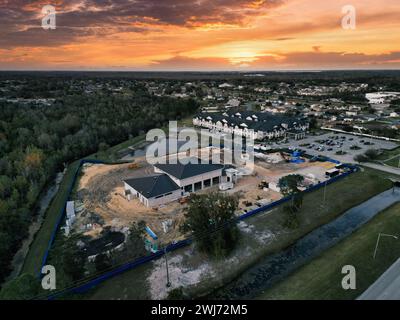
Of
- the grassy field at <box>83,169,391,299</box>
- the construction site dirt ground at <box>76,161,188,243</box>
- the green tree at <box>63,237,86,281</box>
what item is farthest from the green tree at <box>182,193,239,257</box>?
the green tree at <box>63,237,86,281</box>

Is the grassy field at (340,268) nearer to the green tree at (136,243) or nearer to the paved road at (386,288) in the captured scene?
the paved road at (386,288)

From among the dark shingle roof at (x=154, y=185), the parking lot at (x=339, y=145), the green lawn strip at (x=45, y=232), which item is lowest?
the green lawn strip at (x=45, y=232)

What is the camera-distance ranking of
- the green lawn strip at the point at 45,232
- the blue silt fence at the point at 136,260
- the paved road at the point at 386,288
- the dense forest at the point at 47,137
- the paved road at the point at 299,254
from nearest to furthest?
the paved road at the point at 386,288, the blue silt fence at the point at 136,260, the paved road at the point at 299,254, the green lawn strip at the point at 45,232, the dense forest at the point at 47,137

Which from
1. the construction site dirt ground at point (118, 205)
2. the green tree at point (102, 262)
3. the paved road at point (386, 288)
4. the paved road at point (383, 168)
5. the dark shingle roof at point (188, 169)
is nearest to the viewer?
the paved road at point (386, 288)

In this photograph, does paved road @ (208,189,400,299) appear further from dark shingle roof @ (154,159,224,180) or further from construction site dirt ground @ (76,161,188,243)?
dark shingle roof @ (154,159,224,180)

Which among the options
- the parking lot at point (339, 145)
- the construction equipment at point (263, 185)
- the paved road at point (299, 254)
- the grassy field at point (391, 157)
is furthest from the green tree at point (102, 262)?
the grassy field at point (391, 157)

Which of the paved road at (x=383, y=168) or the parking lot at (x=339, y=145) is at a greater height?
the parking lot at (x=339, y=145)
